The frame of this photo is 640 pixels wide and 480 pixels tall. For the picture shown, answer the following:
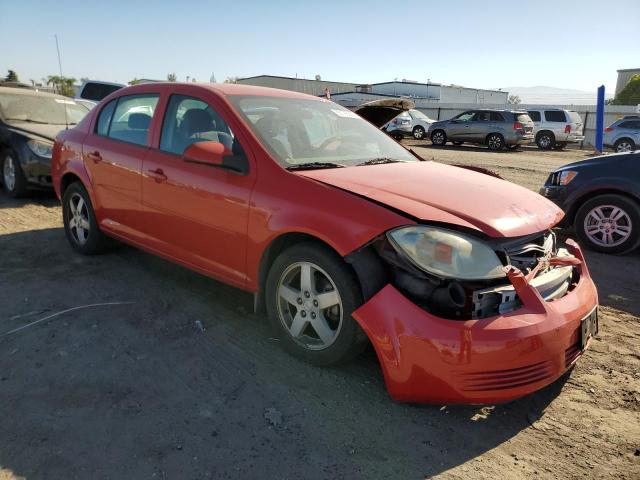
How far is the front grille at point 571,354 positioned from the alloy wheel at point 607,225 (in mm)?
3531

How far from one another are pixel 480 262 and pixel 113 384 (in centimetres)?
216

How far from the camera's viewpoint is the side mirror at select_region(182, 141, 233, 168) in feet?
10.5

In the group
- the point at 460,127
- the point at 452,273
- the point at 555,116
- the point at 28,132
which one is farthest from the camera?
the point at 555,116

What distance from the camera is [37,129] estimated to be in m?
7.67

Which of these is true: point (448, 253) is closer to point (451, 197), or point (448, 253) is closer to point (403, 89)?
point (451, 197)

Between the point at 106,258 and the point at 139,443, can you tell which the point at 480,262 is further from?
the point at 106,258

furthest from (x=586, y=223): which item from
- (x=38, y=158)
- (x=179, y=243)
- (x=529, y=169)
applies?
(x=529, y=169)

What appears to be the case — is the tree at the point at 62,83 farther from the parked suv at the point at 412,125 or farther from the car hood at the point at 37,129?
the car hood at the point at 37,129

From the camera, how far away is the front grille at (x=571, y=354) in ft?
8.53

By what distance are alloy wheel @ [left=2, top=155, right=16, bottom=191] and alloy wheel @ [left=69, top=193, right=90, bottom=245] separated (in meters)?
3.05

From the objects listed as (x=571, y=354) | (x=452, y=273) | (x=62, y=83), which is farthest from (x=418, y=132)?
(x=62, y=83)

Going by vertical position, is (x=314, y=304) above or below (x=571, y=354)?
above

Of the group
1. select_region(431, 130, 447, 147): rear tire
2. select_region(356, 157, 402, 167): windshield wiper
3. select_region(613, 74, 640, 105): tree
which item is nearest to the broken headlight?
select_region(356, 157, 402, 167): windshield wiper

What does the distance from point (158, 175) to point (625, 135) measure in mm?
19264
